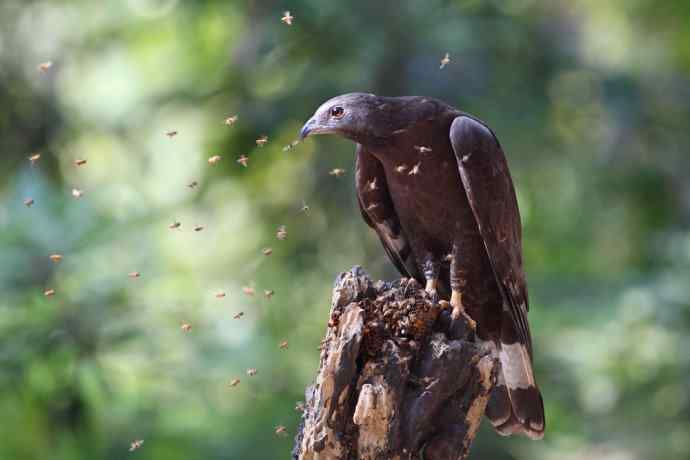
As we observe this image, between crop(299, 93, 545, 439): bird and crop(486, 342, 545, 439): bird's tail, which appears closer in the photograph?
crop(299, 93, 545, 439): bird

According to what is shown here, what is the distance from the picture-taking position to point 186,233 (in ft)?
35.4

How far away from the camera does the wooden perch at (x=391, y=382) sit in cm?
424

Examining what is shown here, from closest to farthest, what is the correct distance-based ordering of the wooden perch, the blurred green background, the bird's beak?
the wooden perch, the bird's beak, the blurred green background

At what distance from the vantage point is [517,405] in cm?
555

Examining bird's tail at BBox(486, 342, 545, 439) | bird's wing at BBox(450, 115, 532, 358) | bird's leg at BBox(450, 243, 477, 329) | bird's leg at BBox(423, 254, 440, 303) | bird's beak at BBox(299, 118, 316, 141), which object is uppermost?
bird's beak at BBox(299, 118, 316, 141)

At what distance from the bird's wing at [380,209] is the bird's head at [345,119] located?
1.20 ft

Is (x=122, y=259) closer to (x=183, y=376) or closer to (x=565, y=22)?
(x=183, y=376)

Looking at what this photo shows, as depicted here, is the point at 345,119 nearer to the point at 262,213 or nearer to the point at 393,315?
the point at 393,315

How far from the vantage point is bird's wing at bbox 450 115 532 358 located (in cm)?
521

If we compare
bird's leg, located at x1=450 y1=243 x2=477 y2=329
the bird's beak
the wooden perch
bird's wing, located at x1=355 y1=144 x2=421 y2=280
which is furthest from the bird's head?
the wooden perch

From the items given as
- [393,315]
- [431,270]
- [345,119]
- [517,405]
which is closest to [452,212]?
[431,270]

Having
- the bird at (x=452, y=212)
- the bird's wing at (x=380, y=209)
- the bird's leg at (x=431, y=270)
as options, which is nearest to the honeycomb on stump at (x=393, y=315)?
the bird at (x=452, y=212)

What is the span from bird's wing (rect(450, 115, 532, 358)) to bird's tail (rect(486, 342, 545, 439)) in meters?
0.16

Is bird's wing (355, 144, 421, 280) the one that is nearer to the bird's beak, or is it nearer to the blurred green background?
the bird's beak
